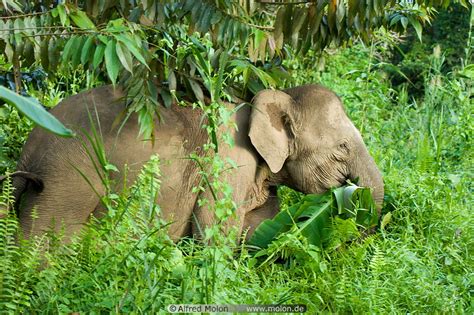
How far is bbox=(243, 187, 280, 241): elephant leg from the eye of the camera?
711 centimetres

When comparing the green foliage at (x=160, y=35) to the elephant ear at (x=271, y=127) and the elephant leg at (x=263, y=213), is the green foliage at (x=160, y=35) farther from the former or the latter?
the elephant leg at (x=263, y=213)

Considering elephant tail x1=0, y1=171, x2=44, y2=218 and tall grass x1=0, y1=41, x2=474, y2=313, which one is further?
elephant tail x1=0, y1=171, x2=44, y2=218

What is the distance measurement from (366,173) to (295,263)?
4.11 feet

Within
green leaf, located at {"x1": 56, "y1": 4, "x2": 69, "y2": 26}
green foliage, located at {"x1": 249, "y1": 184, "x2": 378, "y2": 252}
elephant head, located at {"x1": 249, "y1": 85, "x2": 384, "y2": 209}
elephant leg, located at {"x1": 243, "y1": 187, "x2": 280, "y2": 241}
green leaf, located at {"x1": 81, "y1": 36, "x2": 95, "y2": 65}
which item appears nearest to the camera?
green leaf, located at {"x1": 81, "y1": 36, "x2": 95, "y2": 65}

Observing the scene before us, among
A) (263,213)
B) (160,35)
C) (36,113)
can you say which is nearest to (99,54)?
(160,35)

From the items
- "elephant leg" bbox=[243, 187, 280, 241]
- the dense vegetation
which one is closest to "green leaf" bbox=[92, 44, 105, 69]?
the dense vegetation

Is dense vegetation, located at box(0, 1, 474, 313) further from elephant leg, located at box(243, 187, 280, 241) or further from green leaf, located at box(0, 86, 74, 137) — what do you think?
green leaf, located at box(0, 86, 74, 137)

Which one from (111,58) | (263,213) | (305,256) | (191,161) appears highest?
(111,58)

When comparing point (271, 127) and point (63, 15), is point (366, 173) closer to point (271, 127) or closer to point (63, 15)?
point (271, 127)

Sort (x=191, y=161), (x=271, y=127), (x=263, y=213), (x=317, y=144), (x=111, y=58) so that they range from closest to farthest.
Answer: (x=111, y=58)
(x=191, y=161)
(x=271, y=127)
(x=317, y=144)
(x=263, y=213)

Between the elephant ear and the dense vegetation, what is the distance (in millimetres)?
777

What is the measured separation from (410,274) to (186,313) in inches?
76.5

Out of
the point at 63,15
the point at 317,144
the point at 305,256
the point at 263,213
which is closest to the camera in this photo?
the point at 63,15

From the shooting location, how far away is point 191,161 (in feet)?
21.5
